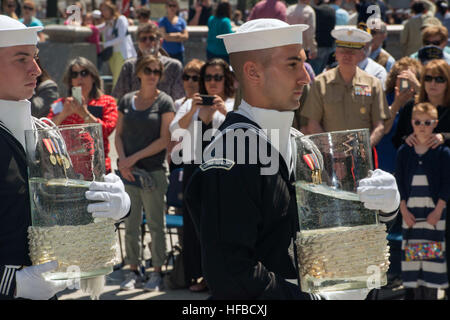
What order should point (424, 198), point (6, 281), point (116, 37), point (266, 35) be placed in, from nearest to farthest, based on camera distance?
point (266, 35) → point (6, 281) → point (424, 198) → point (116, 37)

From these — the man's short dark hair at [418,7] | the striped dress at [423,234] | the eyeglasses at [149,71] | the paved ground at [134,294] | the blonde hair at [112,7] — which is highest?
the blonde hair at [112,7]

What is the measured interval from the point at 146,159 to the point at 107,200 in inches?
157

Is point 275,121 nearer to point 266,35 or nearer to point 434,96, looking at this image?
point 266,35

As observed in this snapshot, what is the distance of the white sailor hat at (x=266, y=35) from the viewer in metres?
2.76

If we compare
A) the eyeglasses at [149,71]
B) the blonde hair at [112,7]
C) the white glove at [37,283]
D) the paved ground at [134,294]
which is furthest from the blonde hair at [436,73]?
the blonde hair at [112,7]

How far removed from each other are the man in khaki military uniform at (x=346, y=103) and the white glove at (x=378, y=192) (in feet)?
12.4

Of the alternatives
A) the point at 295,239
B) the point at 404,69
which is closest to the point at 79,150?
the point at 295,239

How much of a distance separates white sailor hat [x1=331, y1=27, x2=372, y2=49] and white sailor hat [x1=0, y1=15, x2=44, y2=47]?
4004 mm

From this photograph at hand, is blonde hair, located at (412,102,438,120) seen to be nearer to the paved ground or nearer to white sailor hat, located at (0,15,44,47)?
the paved ground

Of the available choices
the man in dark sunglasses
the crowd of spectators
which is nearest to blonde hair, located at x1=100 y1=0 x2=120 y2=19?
the man in dark sunglasses

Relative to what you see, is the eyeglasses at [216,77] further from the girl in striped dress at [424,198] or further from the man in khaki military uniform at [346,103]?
the girl in striped dress at [424,198]

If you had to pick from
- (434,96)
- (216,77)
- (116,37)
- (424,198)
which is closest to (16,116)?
(216,77)

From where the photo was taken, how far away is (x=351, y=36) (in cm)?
672
